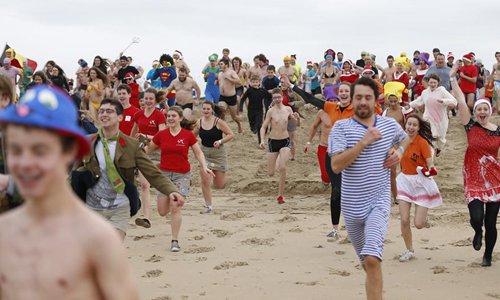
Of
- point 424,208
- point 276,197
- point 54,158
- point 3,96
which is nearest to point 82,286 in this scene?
point 54,158

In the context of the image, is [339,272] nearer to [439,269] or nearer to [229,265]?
[439,269]

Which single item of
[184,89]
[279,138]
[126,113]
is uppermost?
[184,89]

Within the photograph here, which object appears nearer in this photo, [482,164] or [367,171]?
[367,171]

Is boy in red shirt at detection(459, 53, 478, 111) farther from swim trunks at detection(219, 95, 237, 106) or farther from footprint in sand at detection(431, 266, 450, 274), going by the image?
footprint in sand at detection(431, 266, 450, 274)

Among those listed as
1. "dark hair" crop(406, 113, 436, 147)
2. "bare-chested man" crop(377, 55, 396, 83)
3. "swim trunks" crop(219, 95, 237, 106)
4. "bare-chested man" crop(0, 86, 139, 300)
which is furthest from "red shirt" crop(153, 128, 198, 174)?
"bare-chested man" crop(377, 55, 396, 83)

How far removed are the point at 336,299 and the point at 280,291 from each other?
2.03 feet

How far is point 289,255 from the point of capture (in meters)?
8.72

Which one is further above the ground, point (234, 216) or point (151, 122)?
point (151, 122)

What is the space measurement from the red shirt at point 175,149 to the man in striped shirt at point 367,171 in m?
4.09

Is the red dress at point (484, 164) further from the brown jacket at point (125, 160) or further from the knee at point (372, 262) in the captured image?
Answer: the brown jacket at point (125, 160)

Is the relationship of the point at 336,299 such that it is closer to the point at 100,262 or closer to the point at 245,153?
the point at 100,262

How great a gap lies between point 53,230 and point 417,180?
6566mm

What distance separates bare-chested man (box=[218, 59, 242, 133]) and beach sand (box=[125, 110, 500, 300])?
13.7 ft

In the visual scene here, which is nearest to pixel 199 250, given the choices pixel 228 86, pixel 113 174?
pixel 113 174
